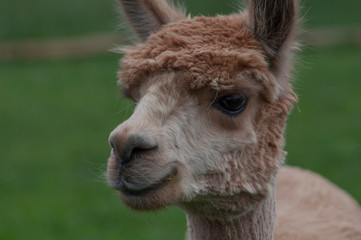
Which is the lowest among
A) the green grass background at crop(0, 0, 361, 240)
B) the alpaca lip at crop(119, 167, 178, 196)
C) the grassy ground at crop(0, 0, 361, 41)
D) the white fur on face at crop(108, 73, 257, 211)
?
the grassy ground at crop(0, 0, 361, 41)

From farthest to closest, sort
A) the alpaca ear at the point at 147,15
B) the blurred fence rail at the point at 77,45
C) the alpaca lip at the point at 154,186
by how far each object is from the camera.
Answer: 1. the blurred fence rail at the point at 77,45
2. the alpaca ear at the point at 147,15
3. the alpaca lip at the point at 154,186

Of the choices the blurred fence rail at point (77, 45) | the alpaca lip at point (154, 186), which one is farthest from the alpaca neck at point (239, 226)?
the blurred fence rail at point (77, 45)

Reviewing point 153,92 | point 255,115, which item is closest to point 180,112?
point 153,92

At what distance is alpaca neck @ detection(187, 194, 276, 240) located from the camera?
3.79 meters

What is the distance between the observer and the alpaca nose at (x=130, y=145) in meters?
3.23

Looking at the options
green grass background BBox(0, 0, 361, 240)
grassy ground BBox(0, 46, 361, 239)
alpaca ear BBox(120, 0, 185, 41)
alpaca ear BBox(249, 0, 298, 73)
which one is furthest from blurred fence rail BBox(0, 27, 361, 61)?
alpaca ear BBox(249, 0, 298, 73)

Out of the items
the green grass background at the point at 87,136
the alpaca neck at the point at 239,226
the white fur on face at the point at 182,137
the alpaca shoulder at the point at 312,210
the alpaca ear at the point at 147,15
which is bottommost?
the green grass background at the point at 87,136

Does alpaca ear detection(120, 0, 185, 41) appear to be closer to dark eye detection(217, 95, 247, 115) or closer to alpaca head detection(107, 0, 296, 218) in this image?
alpaca head detection(107, 0, 296, 218)

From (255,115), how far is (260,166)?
30cm

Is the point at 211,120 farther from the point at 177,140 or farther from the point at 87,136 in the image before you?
the point at 87,136

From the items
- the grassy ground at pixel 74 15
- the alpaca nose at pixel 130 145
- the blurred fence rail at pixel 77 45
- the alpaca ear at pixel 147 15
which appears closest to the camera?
the alpaca nose at pixel 130 145

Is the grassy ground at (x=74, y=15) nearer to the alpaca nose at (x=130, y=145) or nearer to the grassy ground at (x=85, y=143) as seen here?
the grassy ground at (x=85, y=143)

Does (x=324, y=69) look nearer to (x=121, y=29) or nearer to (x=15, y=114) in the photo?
(x=15, y=114)

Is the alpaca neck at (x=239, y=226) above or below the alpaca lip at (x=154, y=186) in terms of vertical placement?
below
